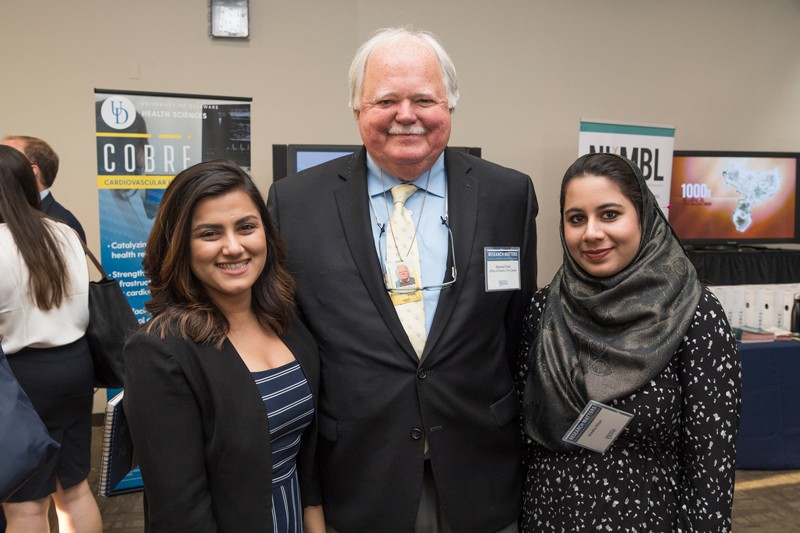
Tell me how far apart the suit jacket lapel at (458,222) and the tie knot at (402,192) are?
0.10m

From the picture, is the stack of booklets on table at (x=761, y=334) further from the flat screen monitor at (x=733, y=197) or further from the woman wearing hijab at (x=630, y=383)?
the woman wearing hijab at (x=630, y=383)

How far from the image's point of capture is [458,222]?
5.03 feet

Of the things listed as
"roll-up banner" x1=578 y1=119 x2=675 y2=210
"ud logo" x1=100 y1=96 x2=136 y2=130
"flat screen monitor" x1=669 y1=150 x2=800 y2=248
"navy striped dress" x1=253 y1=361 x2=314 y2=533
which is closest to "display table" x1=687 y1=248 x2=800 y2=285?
"flat screen monitor" x1=669 y1=150 x2=800 y2=248

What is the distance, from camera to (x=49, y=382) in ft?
7.40

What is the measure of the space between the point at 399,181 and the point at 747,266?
410 cm

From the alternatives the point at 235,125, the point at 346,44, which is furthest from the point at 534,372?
the point at 346,44

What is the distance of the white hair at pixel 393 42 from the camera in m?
1.50

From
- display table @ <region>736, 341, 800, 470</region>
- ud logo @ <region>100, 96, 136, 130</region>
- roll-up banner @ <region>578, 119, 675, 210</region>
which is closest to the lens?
ud logo @ <region>100, 96, 136, 130</region>

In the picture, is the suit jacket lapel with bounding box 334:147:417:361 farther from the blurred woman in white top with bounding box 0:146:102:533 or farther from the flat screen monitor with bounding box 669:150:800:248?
the flat screen monitor with bounding box 669:150:800:248

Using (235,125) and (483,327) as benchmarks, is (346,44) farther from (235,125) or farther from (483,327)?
(483,327)

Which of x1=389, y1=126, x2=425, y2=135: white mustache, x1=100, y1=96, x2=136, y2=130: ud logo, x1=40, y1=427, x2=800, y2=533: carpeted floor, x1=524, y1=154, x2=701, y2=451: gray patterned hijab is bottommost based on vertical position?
x1=40, y1=427, x2=800, y2=533: carpeted floor

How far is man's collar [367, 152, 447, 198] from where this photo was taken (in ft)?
5.22

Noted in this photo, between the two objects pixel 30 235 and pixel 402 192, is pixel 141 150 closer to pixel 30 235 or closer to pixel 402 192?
pixel 30 235

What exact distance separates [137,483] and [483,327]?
2.69 metres
